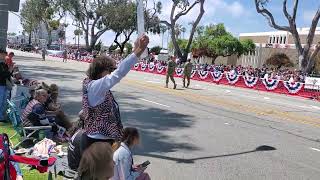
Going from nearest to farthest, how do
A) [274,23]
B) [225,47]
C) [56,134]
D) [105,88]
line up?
[105,88] → [56,134] → [274,23] → [225,47]

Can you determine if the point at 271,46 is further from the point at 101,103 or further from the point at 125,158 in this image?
the point at 101,103

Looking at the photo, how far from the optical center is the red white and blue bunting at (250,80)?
113 feet

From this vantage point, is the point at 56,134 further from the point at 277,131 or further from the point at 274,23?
the point at 274,23

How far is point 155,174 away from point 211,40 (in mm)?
79632

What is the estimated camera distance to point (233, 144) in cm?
1104

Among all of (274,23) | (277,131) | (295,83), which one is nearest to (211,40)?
(274,23)

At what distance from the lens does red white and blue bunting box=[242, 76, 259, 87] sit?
34331 mm

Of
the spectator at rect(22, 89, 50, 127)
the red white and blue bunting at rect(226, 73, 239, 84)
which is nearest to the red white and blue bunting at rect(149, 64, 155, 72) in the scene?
the red white and blue bunting at rect(226, 73, 239, 84)

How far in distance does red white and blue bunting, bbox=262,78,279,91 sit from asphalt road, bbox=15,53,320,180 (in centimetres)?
1323

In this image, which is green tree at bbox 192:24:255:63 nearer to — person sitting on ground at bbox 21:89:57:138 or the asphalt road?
the asphalt road

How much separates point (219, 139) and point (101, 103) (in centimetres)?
688

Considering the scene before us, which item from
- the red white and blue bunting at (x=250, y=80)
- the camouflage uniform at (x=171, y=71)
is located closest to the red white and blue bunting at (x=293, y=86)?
the red white and blue bunting at (x=250, y=80)

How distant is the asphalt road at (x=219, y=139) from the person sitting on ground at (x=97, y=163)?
4.24 m

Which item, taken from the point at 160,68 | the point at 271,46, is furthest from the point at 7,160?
the point at 271,46
